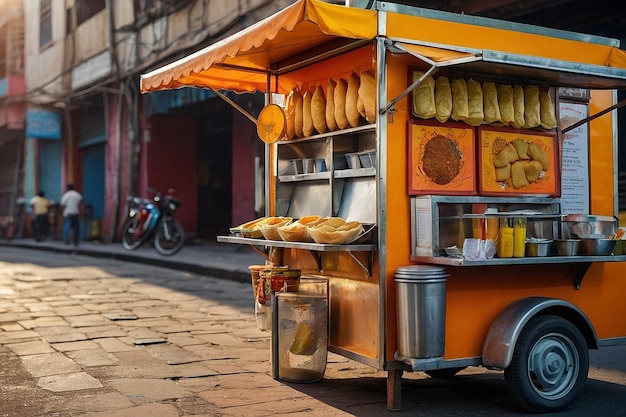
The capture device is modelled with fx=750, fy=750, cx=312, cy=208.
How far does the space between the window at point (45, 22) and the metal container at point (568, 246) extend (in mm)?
23254

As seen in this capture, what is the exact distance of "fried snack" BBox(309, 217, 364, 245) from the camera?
15.6ft

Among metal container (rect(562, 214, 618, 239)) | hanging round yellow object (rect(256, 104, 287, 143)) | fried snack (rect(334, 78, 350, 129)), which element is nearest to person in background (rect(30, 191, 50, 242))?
hanging round yellow object (rect(256, 104, 287, 143))

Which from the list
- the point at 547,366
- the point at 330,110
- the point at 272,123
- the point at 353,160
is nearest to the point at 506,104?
the point at 353,160

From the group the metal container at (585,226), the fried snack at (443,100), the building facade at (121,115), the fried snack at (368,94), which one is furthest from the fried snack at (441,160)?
the building facade at (121,115)

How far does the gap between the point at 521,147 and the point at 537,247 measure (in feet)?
2.50

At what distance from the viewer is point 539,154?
5395 mm

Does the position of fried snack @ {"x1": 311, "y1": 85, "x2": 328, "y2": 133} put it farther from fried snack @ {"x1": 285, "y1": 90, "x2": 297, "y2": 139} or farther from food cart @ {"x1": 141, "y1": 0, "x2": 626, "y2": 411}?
fried snack @ {"x1": 285, "y1": 90, "x2": 297, "y2": 139}

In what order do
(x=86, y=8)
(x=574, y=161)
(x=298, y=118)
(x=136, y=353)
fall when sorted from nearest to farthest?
(x=574, y=161)
(x=298, y=118)
(x=136, y=353)
(x=86, y=8)

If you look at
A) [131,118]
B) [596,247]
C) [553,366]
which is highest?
[131,118]

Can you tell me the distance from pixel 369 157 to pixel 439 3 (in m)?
6.52

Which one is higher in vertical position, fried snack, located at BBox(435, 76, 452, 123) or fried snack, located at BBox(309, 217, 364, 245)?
fried snack, located at BBox(435, 76, 452, 123)

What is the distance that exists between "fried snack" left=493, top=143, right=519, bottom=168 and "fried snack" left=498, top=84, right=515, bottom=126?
0.58ft

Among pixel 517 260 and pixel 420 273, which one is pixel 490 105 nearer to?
pixel 517 260

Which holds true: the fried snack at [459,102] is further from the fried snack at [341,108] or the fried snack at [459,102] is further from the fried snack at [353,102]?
the fried snack at [341,108]
